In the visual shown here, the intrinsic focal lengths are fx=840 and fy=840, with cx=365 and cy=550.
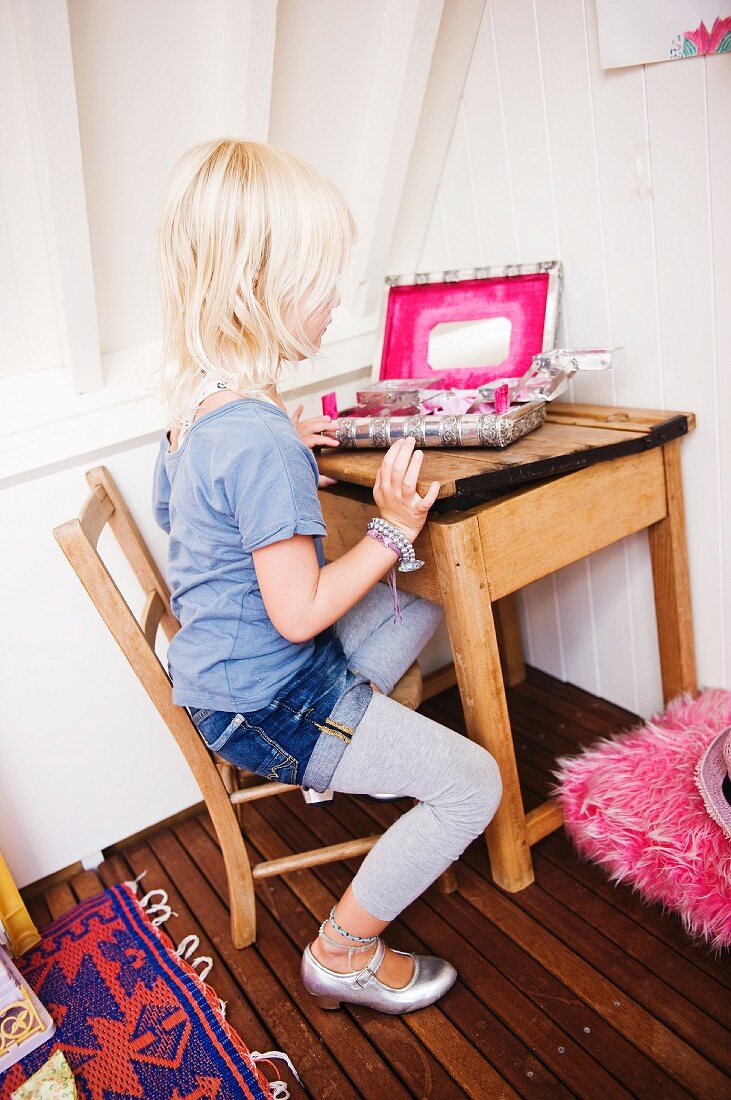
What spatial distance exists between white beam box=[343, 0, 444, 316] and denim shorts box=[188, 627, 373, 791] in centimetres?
102

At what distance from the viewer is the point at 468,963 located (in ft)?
4.64

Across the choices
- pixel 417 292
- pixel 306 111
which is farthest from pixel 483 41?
pixel 417 292

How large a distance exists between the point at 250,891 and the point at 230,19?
152 centimetres

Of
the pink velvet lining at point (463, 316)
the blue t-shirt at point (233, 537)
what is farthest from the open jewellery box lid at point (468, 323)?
the blue t-shirt at point (233, 537)

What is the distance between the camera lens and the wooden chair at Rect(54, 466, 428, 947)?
130 centimetres

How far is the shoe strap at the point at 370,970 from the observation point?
1326 mm

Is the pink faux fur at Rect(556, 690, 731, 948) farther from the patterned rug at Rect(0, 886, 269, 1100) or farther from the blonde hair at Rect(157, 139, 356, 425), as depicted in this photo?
the blonde hair at Rect(157, 139, 356, 425)

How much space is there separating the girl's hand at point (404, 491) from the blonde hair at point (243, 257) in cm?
22

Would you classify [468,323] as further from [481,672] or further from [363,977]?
[363,977]

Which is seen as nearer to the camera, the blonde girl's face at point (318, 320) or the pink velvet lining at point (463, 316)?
the blonde girl's face at point (318, 320)

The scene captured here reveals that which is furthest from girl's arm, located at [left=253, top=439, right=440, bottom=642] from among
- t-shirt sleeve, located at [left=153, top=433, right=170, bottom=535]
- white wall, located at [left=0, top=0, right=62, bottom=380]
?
white wall, located at [left=0, top=0, right=62, bottom=380]

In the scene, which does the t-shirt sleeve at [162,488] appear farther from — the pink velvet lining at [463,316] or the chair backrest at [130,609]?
the pink velvet lining at [463,316]

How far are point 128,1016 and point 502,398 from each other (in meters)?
1.24

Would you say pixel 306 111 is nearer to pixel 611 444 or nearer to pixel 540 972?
pixel 611 444
